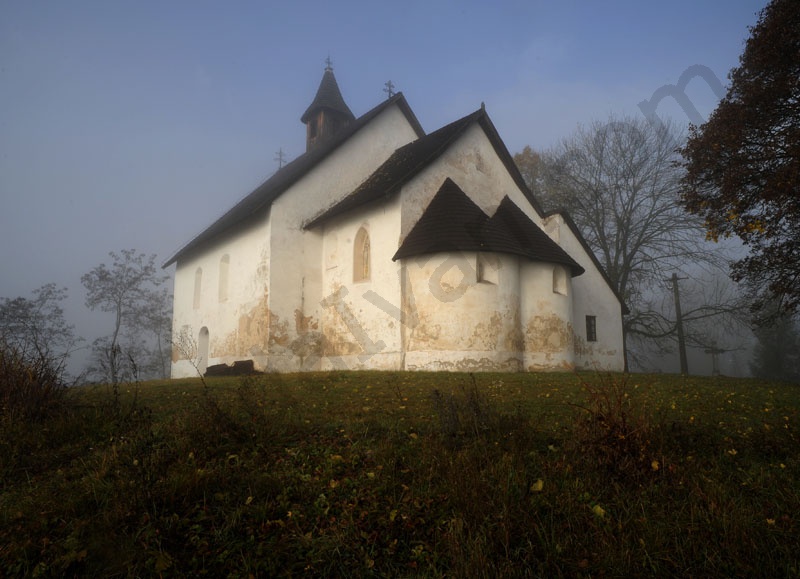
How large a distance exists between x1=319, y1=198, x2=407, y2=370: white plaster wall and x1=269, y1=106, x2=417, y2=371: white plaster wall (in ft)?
1.78

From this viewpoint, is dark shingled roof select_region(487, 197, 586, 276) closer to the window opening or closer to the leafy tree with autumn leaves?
the window opening

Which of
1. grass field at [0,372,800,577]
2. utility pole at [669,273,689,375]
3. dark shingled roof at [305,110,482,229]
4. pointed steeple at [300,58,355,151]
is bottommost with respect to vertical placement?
grass field at [0,372,800,577]

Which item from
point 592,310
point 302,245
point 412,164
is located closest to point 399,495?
point 412,164

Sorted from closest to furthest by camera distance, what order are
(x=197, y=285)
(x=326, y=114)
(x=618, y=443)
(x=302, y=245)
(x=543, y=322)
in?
(x=618, y=443) < (x=543, y=322) < (x=302, y=245) < (x=197, y=285) < (x=326, y=114)

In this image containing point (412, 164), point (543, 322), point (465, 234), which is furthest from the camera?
point (412, 164)

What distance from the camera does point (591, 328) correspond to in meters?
19.2

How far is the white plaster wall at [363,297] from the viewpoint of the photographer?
14.3 metres

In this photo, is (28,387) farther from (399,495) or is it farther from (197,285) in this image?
(197,285)

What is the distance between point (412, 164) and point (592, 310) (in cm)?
950

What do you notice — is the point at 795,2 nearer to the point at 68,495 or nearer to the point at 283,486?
the point at 283,486

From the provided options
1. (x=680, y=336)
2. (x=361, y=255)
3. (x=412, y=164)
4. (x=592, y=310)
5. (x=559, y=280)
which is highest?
(x=412, y=164)

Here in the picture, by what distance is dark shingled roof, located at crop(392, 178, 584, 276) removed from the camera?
13594 mm

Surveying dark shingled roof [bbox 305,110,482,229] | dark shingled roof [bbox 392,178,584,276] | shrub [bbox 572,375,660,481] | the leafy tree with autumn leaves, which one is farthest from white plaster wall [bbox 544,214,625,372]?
shrub [bbox 572,375,660,481]

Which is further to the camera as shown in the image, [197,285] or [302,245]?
[197,285]
